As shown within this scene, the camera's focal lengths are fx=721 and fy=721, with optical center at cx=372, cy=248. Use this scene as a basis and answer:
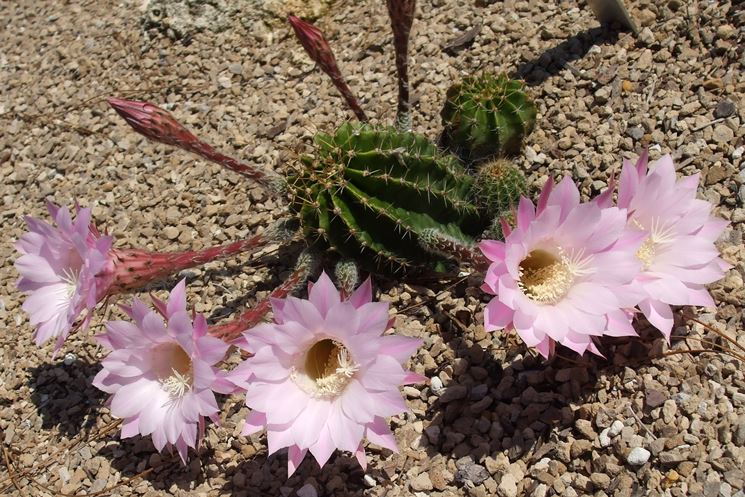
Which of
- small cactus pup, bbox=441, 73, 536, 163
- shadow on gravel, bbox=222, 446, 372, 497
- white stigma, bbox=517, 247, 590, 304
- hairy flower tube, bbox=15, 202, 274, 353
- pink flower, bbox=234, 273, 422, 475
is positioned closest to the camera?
pink flower, bbox=234, 273, 422, 475

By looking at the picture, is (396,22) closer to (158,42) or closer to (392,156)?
(392,156)

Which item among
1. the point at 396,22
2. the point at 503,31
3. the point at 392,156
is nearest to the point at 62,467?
the point at 392,156

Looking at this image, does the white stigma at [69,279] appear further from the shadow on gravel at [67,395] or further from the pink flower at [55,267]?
the shadow on gravel at [67,395]

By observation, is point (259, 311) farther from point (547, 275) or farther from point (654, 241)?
point (654, 241)

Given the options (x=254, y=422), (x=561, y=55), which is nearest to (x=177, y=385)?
(x=254, y=422)

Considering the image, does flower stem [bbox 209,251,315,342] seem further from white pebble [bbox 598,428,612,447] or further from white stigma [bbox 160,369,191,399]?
white pebble [bbox 598,428,612,447]

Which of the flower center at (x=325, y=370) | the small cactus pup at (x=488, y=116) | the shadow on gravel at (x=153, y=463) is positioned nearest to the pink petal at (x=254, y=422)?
the flower center at (x=325, y=370)

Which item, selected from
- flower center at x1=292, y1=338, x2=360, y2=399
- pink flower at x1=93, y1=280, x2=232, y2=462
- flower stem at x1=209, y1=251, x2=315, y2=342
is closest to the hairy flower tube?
pink flower at x1=93, y1=280, x2=232, y2=462

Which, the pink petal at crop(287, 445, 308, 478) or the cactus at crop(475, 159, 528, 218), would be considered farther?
the cactus at crop(475, 159, 528, 218)
